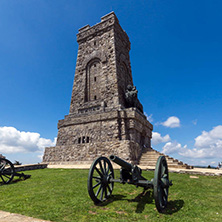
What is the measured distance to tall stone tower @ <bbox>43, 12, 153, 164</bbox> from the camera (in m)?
14.1

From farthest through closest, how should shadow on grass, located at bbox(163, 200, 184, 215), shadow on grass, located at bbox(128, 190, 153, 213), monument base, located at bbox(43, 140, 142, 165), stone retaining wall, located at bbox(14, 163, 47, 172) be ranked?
monument base, located at bbox(43, 140, 142, 165) < stone retaining wall, located at bbox(14, 163, 47, 172) < shadow on grass, located at bbox(128, 190, 153, 213) < shadow on grass, located at bbox(163, 200, 184, 215)

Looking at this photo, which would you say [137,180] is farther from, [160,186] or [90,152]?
→ [90,152]

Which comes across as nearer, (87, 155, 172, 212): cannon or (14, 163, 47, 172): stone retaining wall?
(87, 155, 172, 212): cannon

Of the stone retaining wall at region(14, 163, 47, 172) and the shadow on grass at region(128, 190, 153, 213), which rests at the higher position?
the stone retaining wall at region(14, 163, 47, 172)

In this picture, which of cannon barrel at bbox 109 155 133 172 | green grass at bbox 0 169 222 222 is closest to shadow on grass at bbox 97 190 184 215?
green grass at bbox 0 169 222 222

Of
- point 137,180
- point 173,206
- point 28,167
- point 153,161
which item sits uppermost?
point 153,161

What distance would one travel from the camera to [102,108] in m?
16.0

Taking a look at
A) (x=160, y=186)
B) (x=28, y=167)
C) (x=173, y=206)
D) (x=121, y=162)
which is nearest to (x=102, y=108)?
(x=28, y=167)

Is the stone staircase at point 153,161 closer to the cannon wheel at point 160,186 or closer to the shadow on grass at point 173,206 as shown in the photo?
the shadow on grass at point 173,206

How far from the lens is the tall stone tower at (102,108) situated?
14.1 metres

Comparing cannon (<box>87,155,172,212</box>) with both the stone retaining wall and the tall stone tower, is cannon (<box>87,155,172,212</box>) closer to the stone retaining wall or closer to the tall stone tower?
the tall stone tower

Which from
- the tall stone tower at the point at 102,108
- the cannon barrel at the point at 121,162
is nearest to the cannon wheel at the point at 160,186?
the cannon barrel at the point at 121,162

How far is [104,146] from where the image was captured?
44.8 feet

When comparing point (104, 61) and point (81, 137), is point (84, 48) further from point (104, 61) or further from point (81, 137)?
point (81, 137)
